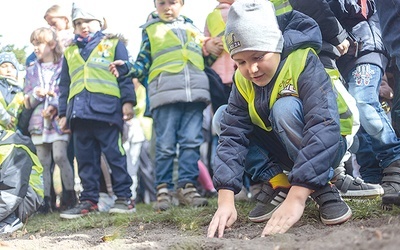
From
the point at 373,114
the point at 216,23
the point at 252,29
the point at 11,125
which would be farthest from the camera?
the point at 11,125

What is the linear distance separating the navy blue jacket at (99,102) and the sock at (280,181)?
1942mm


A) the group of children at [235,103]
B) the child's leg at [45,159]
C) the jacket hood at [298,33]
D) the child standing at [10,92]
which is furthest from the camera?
the child's leg at [45,159]

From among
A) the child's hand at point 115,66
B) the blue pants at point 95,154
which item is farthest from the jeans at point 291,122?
the child's hand at point 115,66

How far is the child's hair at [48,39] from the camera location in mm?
5270

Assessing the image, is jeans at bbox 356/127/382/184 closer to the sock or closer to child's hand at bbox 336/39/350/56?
child's hand at bbox 336/39/350/56

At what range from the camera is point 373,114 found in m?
3.17

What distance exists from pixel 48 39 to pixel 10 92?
0.69m

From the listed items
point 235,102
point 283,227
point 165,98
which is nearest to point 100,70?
point 165,98

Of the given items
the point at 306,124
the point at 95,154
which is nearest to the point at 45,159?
the point at 95,154

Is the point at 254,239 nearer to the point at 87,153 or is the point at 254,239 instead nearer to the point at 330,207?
the point at 330,207

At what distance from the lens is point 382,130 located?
3152 millimetres

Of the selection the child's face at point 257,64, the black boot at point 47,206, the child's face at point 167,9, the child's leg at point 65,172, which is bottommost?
the black boot at point 47,206

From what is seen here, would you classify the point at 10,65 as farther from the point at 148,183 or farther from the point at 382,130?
the point at 382,130

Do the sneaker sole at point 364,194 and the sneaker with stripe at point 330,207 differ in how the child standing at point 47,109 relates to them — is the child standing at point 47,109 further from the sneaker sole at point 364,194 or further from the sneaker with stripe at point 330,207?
the sneaker with stripe at point 330,207
